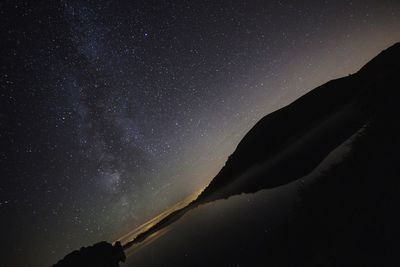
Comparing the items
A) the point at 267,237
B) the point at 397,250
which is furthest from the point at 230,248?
the point at 397,250

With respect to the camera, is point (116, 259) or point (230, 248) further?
point (116, 259)

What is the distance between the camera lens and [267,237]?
10.2 m

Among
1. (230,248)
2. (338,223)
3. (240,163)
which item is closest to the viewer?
(338,223)

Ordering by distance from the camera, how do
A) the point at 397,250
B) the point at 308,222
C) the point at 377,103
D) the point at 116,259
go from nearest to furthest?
the point at 397,250
the point at 308,222
the point at 377,103
the point at 116,259

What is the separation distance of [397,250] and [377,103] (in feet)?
63.4

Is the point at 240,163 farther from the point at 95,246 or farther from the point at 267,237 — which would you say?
the point at 267,237

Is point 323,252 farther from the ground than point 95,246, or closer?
closer

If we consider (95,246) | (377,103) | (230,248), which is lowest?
(230,248)

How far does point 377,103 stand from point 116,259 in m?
→ 36.7

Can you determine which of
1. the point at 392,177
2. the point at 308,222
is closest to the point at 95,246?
the point at 308,222

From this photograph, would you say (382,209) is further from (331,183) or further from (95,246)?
(95,246)

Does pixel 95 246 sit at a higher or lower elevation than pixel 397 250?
higher

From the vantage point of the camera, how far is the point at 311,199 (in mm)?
10555

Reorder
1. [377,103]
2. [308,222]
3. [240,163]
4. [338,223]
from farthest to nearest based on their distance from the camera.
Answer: [240,163] < [377,103] < [308,222] < [338,223]
